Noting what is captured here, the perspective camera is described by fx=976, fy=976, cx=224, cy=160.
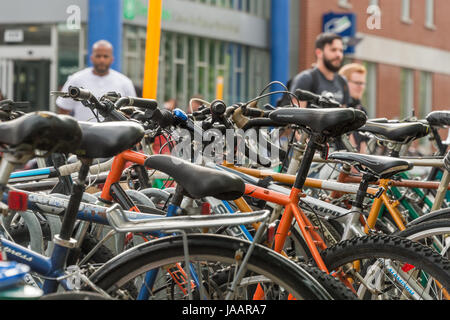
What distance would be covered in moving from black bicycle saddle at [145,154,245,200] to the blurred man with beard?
4.73 m

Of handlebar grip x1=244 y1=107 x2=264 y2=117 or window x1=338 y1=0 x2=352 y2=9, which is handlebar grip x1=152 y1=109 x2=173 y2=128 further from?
window x1=338 y1=0 x2=352 y2=9

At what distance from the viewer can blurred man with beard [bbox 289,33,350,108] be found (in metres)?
7.67

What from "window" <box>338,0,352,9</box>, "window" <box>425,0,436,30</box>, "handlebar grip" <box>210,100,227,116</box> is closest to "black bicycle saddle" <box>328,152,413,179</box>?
"handlebar grip" <box>210,100,227,116</box>

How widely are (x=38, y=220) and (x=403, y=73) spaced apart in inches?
1136

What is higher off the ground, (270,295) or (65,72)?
(65,72)

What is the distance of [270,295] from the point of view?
111 inches

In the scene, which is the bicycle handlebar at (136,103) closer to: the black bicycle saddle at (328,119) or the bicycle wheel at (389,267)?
the black bicycle saddle at (328,119)

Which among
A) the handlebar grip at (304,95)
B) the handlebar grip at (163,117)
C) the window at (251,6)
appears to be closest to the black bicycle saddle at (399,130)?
the handlebar grip at (304,95)

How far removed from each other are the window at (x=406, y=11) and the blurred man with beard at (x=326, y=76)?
929 inches

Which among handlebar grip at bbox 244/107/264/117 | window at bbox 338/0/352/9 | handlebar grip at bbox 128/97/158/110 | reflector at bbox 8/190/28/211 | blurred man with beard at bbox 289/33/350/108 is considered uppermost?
window at bbox 338/0/352/9

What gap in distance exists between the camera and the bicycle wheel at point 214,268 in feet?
8.84
